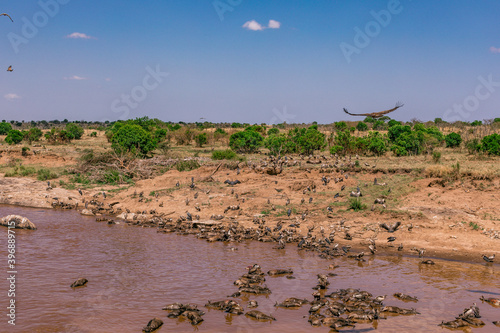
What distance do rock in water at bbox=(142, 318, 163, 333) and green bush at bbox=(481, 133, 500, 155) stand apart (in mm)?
25973

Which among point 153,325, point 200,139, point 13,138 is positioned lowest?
point 153,325

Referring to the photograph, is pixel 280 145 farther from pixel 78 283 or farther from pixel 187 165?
pixel 78 283

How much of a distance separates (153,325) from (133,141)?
23011 millimetres

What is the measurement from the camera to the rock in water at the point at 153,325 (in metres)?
7.51

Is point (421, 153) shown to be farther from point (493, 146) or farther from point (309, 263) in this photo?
point (309, 263)

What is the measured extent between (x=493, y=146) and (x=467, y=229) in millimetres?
16163

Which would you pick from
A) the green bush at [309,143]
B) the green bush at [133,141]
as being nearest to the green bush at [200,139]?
the green bush at [133,141]

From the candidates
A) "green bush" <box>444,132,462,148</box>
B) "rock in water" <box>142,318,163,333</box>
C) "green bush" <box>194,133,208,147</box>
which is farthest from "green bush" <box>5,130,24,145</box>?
"green bush" <box>444,132,462,148</box>

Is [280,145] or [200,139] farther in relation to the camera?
[200,139]

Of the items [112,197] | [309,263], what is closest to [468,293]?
[309,263]

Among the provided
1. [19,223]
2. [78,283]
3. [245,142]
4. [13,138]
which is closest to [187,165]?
[19,223]

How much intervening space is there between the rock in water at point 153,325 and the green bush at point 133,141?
22.2m

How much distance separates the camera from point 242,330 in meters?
7.64

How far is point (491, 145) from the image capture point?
26.7 metres
